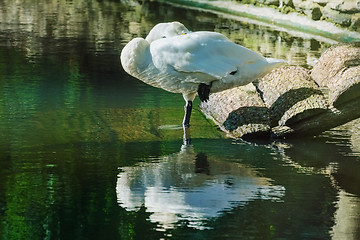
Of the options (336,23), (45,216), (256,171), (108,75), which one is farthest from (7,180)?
(336,23)

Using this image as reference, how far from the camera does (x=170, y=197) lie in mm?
5777

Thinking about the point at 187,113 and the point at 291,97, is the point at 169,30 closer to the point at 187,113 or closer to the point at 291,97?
the point at 187,113

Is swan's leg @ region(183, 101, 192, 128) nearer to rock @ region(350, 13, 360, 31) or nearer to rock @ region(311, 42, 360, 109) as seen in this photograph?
rock @ region(311, 42, 360, 109)

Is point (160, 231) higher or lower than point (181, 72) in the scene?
lower

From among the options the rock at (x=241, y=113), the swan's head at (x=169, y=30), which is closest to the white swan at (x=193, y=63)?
the swan's head at (x=169, y=30)

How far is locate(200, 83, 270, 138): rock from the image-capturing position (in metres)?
7.64

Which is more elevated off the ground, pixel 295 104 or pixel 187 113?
pixel 295 104

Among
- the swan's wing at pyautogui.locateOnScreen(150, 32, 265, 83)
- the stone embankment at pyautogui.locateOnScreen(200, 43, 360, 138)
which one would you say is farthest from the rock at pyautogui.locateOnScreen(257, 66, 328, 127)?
A: the swan's wing at pyautogui.locateOnScreen(150, 32, 265, 83)

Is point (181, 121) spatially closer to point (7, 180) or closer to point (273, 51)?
point (7, 180)

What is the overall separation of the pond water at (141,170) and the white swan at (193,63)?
21.5 inches

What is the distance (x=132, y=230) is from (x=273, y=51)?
8781 millimetres

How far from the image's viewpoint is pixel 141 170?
649 cm

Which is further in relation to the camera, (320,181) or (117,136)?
(117,136)

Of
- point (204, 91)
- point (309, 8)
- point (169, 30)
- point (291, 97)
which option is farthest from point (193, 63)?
point (309, 8)
